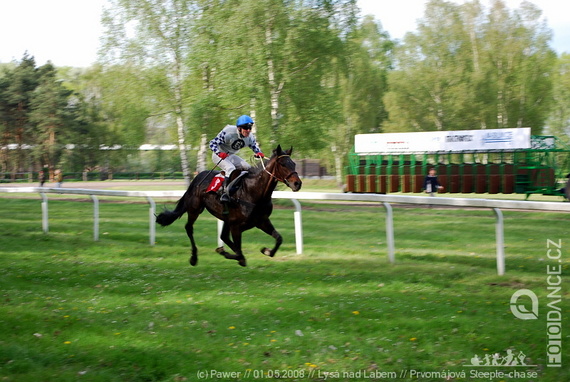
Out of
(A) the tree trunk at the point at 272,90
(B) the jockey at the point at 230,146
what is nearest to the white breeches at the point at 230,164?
(B) the jockey at the point at 230,146

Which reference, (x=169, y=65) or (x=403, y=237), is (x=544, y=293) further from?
(x=169, y=65)

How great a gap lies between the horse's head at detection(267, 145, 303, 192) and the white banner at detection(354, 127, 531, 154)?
73.7 feet

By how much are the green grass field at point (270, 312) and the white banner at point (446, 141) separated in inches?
698

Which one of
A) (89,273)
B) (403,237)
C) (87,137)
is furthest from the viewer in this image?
(87,137)

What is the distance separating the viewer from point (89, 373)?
4.68 meters

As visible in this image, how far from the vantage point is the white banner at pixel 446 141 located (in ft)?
93.3

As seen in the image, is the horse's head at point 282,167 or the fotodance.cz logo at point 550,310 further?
the horse's head at point 282,167

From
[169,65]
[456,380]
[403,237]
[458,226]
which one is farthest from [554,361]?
[169,65]

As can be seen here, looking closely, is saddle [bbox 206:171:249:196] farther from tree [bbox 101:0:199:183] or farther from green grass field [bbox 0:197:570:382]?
tree [bbox 101:0:199:183]

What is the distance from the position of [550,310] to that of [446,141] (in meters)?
24.9

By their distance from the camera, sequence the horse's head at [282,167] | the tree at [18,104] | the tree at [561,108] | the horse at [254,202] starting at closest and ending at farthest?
the horse's head at [282,167] → the horse at [254,202] → the tree at [561,108] → the tree at [18,104]

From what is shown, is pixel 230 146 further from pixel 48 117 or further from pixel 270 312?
pixel 48 117

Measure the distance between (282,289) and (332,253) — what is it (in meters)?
3.44

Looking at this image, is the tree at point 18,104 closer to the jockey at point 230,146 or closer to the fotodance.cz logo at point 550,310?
the jockey at point 230,146
